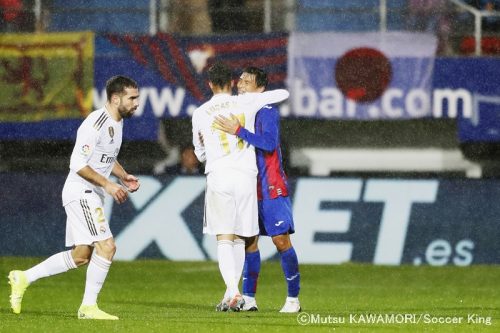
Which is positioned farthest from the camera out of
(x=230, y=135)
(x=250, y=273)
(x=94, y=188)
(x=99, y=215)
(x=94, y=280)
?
(x=250, y=273)

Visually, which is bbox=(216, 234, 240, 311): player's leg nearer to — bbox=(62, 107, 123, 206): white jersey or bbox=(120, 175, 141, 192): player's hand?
bbox=(120, 175, 141, 192): player's hand

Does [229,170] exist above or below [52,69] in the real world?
above

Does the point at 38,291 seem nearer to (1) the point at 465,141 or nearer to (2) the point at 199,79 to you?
(2) the point at 199,79

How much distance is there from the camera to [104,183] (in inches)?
363

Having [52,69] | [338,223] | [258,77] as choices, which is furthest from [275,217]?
[52,69]

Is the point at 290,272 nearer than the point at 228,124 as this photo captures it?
No

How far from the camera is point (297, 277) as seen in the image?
10188mm

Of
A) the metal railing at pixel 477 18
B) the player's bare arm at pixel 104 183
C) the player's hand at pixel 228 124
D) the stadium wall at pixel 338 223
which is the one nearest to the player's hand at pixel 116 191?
the player's bare arm at pixel 104 183

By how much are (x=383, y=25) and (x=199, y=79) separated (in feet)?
8.04

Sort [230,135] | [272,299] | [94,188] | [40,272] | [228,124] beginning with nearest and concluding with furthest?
[94,188], [40,272], [228,124], [230,135], [272,299]

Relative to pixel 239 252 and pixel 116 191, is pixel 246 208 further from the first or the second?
pixel 116 191

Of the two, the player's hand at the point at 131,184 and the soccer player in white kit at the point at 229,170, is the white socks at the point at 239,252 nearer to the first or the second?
the soccer player in white kit at the point at 229,170

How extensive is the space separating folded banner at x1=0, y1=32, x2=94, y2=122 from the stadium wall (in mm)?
1176

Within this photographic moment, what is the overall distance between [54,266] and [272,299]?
2.80 metres
